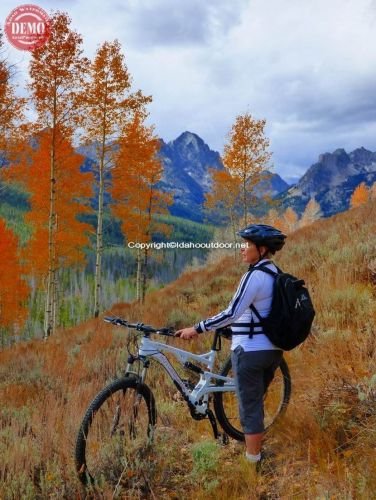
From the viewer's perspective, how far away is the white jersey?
3451mm

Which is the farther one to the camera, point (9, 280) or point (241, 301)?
point (9, 280)

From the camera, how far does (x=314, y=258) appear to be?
383 inches

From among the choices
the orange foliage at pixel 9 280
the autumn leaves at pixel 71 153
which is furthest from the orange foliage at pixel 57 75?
the orange foliage at pixel 9 280

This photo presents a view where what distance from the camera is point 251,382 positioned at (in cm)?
358

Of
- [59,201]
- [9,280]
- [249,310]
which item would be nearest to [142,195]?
[59,201]

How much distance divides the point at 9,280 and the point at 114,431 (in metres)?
22.4

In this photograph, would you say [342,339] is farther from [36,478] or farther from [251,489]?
[36,478]

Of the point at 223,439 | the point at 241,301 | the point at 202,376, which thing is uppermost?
the point at 241,301

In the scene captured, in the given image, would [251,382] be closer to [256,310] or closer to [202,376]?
[256,310]

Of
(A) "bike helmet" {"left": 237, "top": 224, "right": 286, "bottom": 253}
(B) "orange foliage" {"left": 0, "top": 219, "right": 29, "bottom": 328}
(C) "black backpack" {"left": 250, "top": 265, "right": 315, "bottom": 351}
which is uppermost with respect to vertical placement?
(A) "bike helmet" {"left": 237, "top": 224, "right": 286, "bottom": 253}

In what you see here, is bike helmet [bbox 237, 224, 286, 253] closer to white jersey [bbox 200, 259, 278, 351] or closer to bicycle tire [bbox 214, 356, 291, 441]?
white jersey [bbox 200, 259, 278, 351]

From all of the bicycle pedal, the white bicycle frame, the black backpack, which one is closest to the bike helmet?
the black backpack

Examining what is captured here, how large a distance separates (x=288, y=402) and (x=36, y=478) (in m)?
2.56

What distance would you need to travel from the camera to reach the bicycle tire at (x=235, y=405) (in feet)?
14.2
